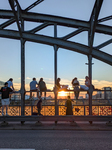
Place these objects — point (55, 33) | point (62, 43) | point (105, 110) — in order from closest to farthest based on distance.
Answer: point (62, 43) < point (55, 33) < point (105, 110)

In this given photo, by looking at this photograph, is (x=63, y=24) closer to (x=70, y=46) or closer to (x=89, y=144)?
(x=70, y=46)

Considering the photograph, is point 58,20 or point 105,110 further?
point 105,110

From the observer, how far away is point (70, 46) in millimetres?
10227

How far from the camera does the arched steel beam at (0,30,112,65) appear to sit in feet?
32.7

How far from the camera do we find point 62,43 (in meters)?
10.2

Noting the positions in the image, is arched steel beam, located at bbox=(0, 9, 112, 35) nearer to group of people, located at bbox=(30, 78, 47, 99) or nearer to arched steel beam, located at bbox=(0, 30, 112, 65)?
arched steel beam, located at bbox=(0, 30, 112, 65)

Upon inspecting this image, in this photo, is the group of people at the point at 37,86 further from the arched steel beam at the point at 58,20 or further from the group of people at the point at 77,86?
the arched steel beam at the point at 58,20

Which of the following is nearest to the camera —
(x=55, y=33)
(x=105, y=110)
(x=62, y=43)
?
(x=62, y=43)

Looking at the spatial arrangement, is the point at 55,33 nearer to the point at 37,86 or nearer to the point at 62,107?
the point at 37,86

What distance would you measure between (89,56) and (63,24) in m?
2.44

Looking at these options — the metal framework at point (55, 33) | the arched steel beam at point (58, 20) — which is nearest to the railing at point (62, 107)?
the metal framework at point (55, 33)

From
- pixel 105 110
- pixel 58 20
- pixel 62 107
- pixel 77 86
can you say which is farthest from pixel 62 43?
pixel 105 110

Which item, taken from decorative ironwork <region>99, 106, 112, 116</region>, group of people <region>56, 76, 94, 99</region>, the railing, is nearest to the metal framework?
group of people <region>56, 76, 94, 99</region>

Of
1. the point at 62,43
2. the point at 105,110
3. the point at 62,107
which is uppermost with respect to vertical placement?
the point at 62,43
